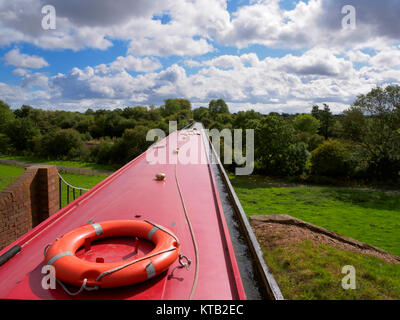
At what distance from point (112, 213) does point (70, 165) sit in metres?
27.2

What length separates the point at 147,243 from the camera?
2684mm

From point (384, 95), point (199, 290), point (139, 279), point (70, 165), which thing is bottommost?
point (70, 165)

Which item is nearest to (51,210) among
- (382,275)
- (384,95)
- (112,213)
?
(112,213)

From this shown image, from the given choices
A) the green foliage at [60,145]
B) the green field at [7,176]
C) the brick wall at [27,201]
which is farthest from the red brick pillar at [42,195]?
the green foliage at [60,145]

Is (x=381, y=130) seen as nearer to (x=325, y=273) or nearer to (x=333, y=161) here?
(x=333, y=161)

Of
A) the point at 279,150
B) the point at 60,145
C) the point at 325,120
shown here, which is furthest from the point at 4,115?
the point at 325,120

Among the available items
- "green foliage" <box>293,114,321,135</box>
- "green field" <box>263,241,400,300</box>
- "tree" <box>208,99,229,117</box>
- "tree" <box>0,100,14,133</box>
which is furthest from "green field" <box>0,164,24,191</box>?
"tree" <box>208,99,229,117</box>

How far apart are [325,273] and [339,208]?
32.9 feet

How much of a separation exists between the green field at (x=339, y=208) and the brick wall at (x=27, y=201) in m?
8.60

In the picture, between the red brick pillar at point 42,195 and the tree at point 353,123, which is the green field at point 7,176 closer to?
the red brick pillar at point 42,195

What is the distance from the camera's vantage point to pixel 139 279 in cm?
204

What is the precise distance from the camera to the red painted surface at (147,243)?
2.17 meters

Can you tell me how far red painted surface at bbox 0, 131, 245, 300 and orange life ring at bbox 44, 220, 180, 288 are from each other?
5.2 inches
